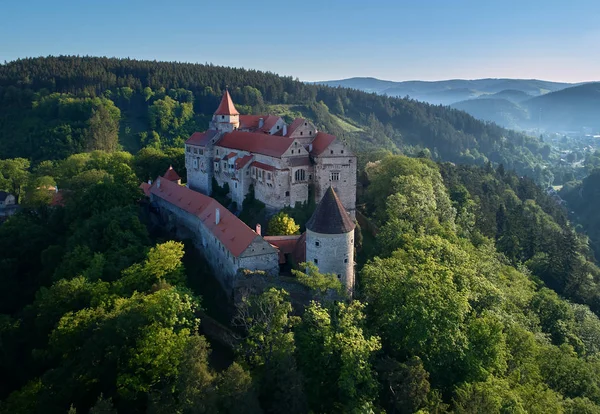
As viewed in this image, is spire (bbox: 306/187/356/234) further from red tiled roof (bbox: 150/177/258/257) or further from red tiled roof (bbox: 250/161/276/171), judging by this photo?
red tiled roof (bbox: 250/161/276/171)

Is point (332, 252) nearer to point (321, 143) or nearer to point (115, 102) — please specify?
point (321, 143)

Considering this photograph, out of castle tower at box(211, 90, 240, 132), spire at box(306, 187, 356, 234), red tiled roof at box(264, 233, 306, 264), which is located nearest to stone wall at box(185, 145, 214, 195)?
castle tower at box(211, 90, 240, 132)

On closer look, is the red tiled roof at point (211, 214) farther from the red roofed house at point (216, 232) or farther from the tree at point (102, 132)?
the tree at point (102, 132)

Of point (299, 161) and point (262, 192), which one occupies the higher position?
point (299, 161)

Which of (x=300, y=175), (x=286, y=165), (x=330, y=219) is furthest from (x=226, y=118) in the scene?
(x=330, y=219)

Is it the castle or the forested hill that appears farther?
the forested hill
